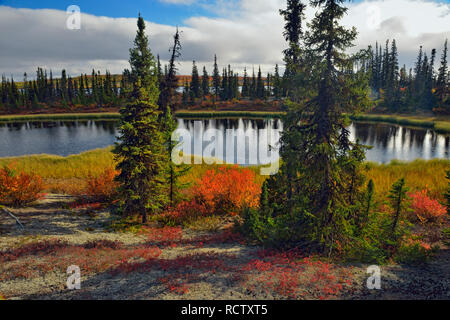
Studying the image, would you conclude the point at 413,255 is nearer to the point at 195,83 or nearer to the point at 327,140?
the point at 327,140

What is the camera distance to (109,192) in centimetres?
1742

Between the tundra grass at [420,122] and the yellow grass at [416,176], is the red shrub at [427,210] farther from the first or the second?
the tundra grass at [420,122]

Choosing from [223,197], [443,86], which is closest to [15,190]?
[223,197]

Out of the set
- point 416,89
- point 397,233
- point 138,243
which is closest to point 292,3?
point 397,233

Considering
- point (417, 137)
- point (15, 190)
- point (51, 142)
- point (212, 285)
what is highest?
point (417, 137)

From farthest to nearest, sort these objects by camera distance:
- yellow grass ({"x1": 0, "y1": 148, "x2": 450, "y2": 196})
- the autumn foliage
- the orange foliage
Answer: yellow grass ({"x1": 0, "y1": 148, "x2": 450, "y2": 196}) → the orange foliage → the autumn foliage

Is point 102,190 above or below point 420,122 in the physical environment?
below

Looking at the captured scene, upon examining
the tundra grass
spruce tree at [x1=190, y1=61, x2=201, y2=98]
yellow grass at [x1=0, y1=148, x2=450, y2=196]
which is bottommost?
yellow grass at [x1=0, y1=148, x2=450, y2=196]

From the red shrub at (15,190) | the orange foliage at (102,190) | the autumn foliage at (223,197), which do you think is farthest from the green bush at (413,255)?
the red shrub at (15,190)

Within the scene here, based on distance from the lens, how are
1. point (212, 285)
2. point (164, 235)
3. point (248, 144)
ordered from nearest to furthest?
point (212, 285) < point (164, 235) < point (248, 144)

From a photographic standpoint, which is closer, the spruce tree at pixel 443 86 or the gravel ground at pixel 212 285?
the gravel ground at pixel 212 285

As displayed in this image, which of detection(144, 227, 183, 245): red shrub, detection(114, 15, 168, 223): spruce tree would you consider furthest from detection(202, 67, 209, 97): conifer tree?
detection(144, 227, 183, 245): red shrub

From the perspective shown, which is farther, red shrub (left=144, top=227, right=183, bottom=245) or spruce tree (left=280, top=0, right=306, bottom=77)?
spruce tree (left=280, top=0, right=306, bottom=77)

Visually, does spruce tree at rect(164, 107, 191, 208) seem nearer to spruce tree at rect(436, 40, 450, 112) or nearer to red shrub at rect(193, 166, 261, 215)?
red shrub at rect(193, 166, 261, 215)
